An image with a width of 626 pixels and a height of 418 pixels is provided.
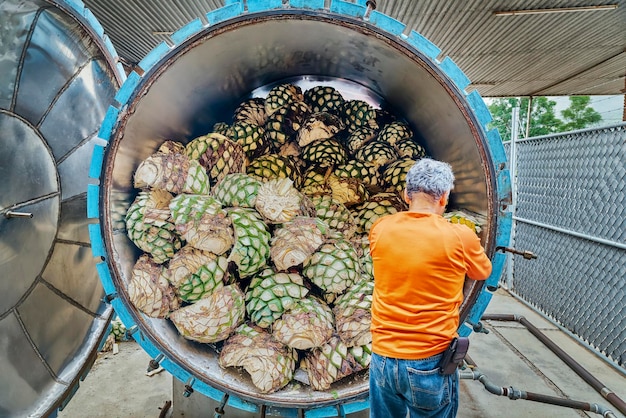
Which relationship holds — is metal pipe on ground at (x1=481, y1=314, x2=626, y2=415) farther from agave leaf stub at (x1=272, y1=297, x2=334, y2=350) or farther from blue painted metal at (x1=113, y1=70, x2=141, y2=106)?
blue painted metal at (x1=113, y1=70, x2=141, y2=106)

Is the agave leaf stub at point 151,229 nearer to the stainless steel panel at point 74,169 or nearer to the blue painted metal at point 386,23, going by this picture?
the stainless steel panel at point 74,169

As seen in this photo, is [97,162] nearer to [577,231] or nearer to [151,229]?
[151,229]

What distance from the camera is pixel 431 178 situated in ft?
5.24

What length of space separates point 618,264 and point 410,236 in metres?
3.17

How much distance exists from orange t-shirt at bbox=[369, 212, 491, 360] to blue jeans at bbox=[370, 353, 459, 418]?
4 cm

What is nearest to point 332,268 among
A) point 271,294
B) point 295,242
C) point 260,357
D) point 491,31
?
point 295,242

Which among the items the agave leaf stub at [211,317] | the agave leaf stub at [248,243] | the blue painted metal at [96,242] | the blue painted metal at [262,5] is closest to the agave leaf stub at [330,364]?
the agave leaf stub at [211,317]

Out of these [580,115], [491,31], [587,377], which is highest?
[580,115]

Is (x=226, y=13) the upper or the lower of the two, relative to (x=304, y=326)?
upper

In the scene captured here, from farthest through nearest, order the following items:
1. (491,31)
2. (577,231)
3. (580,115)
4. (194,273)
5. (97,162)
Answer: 1. (580,115)
2. (491,31)
3. (577,231)
4. (194,273)
5. (97,162)

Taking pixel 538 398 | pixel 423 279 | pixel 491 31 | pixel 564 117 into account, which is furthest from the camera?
pixel 564 117

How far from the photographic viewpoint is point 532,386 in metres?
3.18

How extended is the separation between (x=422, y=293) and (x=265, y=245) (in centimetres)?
85

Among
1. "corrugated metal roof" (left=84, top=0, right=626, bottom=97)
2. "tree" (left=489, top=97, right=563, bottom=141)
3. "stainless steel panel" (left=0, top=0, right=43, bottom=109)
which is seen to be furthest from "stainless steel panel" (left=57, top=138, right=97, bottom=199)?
"tree" (left=489, top=97, right=563, bottom=141)
